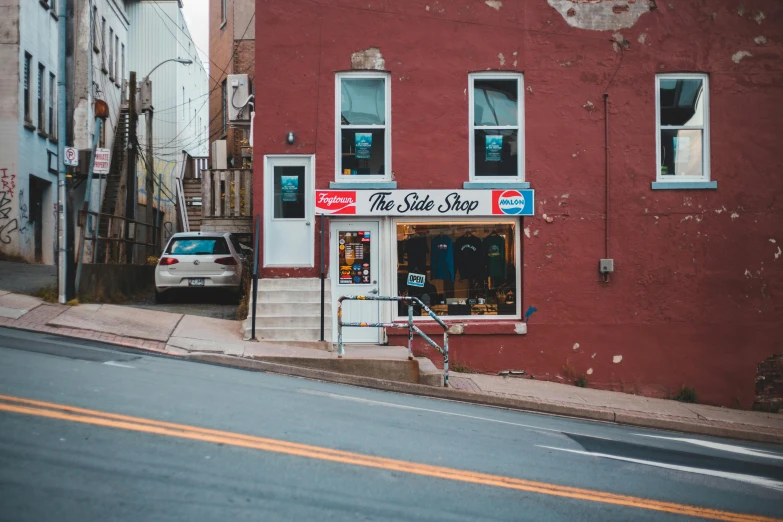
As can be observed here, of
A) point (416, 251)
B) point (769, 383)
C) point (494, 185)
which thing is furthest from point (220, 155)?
point (769, 383)

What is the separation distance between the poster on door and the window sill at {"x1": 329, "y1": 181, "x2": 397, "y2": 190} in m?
0.78

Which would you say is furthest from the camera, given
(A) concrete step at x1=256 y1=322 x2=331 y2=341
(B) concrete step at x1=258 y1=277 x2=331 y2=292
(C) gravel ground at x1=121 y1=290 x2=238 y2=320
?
(C) gravel ground at x1=121 y1=290 x2=238 y2=320

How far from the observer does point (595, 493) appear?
5977 millimetres

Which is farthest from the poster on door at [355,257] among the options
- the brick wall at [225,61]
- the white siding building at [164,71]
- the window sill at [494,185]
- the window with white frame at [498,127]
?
the white siding building at [164,71]

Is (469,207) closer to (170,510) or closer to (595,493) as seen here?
(595,493)

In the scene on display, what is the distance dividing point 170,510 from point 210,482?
1.77ft

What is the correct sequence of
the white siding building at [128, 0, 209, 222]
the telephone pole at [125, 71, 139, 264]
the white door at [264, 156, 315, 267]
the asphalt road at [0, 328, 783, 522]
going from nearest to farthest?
the asphalt road at [0, 328, 783, 522] → the white door at [264, 156, 315, 267] → the telephone pole at [125, 71, 139, 264] → the white siding building at [128, 0, 209, 222]

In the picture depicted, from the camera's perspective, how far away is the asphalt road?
4.93 metres

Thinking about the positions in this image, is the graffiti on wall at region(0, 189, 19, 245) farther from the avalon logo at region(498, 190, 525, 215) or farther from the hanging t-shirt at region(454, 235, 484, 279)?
the avalon logo at region(498, 190, 525, 215)

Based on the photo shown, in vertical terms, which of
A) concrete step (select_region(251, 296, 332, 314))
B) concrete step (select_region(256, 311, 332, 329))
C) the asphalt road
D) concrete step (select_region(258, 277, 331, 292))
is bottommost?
the asphalt road

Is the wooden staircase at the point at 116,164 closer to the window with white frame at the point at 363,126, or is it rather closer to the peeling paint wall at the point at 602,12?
the window with white frame at the point at 363,126

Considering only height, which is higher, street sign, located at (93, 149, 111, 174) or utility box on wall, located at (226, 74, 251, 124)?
utility box on wall, located at (226, 74, 251, 124)

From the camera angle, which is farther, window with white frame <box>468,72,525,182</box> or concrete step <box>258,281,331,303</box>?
window with white frame <box>468,72,525,182</box>

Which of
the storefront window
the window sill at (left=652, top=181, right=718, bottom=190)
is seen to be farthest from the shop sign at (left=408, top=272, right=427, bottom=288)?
the window sill at (left=652, top=181, right=718, bottom=190)
